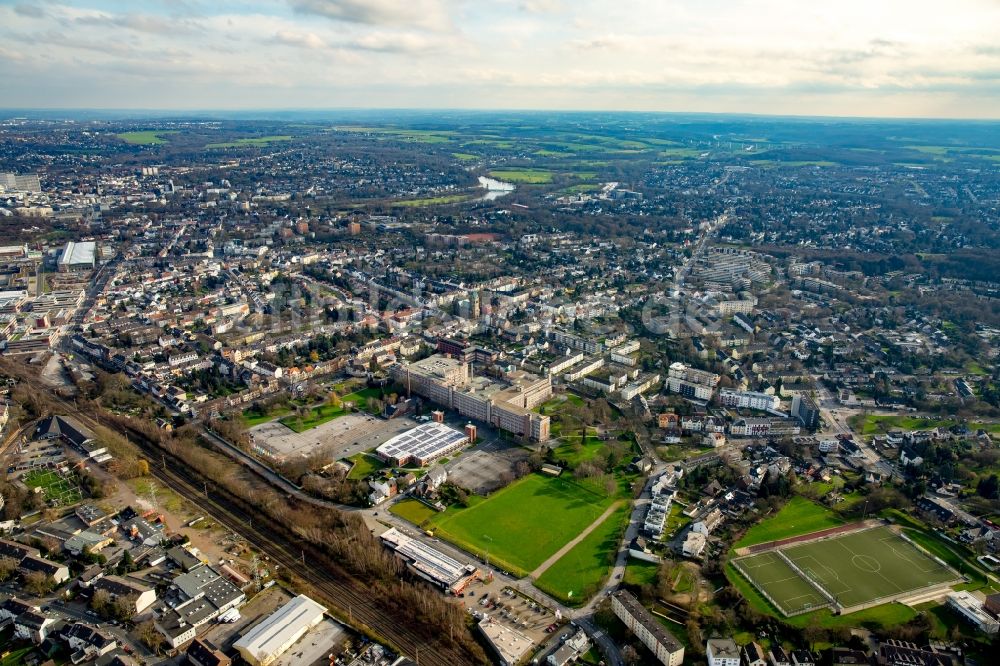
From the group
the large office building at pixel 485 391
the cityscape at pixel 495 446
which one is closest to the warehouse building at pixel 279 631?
the cityscape at pixel 495 446

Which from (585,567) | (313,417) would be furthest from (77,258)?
(585,567)

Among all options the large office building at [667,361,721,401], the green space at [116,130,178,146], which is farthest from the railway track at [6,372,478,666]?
the green space at [116,130,178,146]

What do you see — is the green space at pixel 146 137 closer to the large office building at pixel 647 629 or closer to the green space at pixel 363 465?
the green space at pixel 363 465

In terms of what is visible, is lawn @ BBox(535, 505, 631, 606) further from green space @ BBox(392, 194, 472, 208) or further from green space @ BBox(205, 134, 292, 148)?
green space @ BBox(205, 134, 292, 148)

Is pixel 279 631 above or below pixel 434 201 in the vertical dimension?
below

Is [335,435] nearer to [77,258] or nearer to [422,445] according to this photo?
[422,445]
